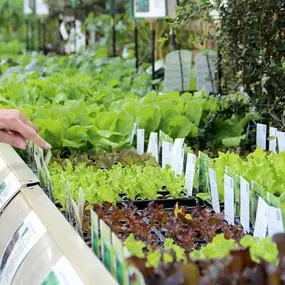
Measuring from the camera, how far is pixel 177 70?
3.83m

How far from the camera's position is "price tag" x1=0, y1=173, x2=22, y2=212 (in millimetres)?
1876

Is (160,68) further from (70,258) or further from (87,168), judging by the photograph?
(70,258)

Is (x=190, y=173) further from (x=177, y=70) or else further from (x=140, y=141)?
(x=177, y=70)

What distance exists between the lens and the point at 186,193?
2107mm

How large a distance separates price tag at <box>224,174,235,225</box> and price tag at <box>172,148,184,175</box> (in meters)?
0.39

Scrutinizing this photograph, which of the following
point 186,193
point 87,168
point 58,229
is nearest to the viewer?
point 58,229

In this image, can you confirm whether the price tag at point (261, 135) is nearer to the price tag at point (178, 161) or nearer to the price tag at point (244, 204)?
the price tag at point (178, 161)

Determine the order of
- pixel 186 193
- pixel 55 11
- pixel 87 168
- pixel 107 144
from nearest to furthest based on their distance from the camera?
1. pixel 186 193
2. pixel 87 168
3. pixel 107 144
4. pixel 55 11

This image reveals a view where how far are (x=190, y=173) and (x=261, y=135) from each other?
75 centimetres

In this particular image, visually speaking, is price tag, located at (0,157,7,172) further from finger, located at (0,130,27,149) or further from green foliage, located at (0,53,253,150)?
green foliage, located at (0,53,253,150)

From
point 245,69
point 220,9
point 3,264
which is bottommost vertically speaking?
point 3,264

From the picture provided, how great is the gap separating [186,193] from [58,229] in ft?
2.21

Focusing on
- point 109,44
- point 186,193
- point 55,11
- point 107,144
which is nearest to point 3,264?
point 186,193

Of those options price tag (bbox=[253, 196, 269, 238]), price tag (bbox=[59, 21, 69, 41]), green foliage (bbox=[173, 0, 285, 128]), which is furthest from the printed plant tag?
price tag (bbox=[59, 21, 69, 41])
